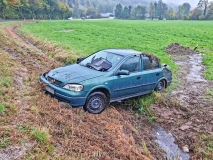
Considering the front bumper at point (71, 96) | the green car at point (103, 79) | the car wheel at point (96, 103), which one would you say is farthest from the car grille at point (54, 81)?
the car wheel at point (96, 103)

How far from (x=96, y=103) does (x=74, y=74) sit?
1013mm

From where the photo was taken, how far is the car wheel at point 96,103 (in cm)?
635

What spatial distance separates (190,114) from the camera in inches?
295

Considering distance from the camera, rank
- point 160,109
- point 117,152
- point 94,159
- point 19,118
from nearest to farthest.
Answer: point 94,159, point 117,152, point 19,118, point 160,109

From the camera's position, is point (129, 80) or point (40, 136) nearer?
point (40, 136)

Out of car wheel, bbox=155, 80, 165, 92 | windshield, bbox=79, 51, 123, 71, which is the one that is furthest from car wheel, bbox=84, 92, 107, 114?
car wheel, bbox=155, 80, 165, 92

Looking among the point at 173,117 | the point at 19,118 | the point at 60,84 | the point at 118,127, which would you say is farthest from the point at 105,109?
the point at 19,118

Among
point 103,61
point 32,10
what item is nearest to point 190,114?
point 103,61

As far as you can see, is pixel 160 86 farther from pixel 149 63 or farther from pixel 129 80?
pixel 129 80

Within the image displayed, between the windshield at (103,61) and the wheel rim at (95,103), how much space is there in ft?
3.10

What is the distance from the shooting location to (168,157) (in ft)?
18.0

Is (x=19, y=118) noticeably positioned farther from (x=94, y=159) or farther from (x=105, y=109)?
(x=105, y=109)

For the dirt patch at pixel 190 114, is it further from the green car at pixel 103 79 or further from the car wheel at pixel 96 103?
the car wheel at pixel 96 103

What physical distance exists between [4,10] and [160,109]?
6030 centimetres
